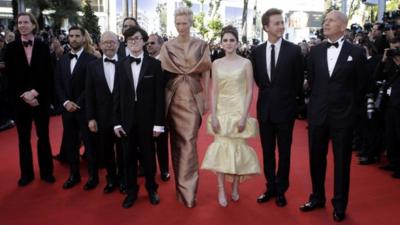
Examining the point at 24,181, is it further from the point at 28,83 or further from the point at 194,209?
the point at 194,209

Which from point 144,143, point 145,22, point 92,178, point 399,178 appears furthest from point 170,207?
point 145,22

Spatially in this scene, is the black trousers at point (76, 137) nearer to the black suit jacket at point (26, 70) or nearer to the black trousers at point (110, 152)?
the black trousers at point (110, 152)

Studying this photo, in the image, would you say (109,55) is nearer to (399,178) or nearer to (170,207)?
(170,207)

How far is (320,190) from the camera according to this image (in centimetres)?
428

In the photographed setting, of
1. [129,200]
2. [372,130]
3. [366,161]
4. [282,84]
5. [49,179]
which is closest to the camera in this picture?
[282,84]

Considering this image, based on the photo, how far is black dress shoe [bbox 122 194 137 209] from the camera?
4.39 metres

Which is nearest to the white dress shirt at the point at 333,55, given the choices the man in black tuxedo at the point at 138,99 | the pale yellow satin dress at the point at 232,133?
the pale yellow satin dress at the point at 232,133

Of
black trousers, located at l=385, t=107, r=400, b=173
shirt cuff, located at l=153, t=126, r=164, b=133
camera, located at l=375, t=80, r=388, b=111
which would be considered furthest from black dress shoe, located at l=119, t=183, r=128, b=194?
camera, located at l=375, t=80, r=388, b=111

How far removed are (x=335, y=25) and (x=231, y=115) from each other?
50.8 inches

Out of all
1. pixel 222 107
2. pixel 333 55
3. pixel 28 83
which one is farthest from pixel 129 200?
pixel 333 55

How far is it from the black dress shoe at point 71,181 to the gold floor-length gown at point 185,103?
1.36 m

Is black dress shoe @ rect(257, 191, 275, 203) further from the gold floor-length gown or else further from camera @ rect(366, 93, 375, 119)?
camera @ rect(366, 93, 375, 119)

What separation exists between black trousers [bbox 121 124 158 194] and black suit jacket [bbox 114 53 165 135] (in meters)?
0.08

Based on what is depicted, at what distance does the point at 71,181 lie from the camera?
5.06 meters
